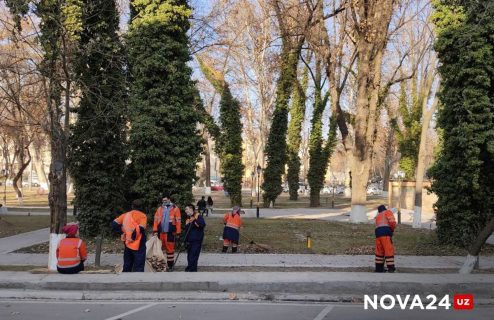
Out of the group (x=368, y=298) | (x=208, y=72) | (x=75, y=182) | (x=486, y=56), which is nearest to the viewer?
(x=368, y=298)

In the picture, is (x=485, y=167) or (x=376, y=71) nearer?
(x=485, y=167)

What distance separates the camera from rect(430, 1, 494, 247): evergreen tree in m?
15.8

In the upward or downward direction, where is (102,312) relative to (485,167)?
downward

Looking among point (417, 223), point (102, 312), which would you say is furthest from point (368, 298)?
point (417, 223)

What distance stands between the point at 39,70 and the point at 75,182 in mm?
6755

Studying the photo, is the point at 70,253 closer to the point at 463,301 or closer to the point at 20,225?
the point at 463,301

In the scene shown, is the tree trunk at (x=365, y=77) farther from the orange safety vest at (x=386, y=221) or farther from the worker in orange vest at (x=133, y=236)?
the worker in orange vest at (x=133, y=236)

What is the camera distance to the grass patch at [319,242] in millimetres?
16219

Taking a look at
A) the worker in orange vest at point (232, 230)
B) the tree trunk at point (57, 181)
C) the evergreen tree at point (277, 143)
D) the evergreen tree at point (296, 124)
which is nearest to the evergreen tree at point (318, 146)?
the evergreen tree at point (296, 124)

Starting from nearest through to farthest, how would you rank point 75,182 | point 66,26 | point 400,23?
point 66,26 → point 75,182 → point 400,23

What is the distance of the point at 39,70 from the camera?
41.0 feet

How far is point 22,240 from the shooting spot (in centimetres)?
1873

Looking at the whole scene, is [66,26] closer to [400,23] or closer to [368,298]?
[368,298]

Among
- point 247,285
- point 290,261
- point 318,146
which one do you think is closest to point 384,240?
point 290,261
